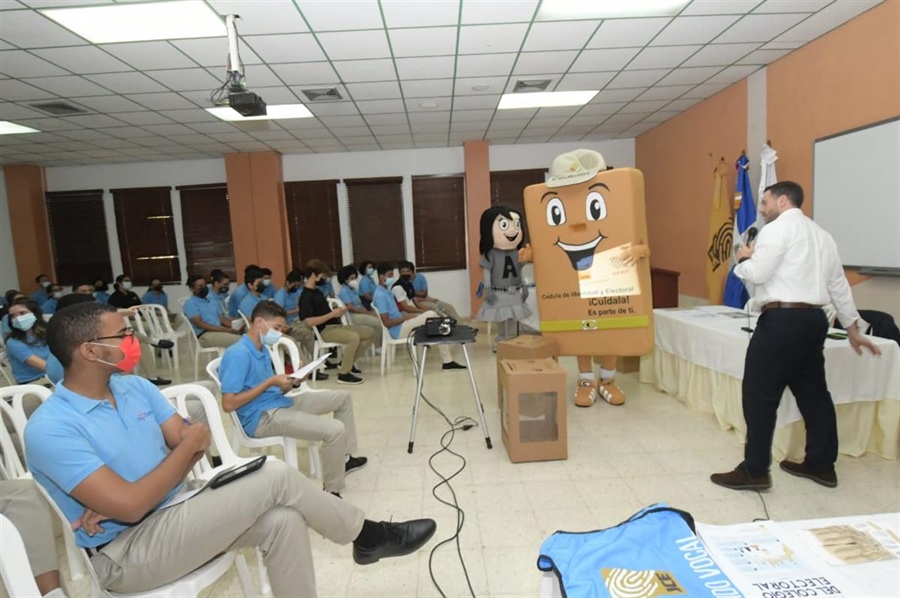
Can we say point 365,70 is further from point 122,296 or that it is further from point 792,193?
point 122,296

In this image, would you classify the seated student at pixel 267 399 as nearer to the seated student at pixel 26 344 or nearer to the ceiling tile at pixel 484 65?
the seated student at pixel 26 344

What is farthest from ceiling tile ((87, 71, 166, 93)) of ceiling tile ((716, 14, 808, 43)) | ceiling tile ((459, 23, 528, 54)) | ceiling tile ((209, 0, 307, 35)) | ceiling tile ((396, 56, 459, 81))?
ceiling tile ((716, 14, 808, 43))

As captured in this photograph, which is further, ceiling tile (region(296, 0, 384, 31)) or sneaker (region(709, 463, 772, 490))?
ceiling tile (region(296, 0, 384, 31))

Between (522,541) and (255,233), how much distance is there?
7.14m

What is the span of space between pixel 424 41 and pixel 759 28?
274 cm

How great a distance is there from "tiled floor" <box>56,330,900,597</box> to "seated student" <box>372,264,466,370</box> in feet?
4.72

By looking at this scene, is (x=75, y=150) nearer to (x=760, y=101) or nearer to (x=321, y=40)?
(x=321, y=40)

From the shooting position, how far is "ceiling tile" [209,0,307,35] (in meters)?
3.11

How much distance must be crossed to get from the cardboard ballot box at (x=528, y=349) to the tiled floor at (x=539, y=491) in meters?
0.51

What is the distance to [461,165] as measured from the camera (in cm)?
821

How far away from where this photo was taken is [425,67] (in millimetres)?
4398

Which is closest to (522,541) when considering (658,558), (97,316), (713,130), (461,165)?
(658,558)

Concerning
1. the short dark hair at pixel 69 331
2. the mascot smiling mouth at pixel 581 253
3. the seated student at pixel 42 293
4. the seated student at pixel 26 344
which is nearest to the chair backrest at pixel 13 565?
the short dark hair at pixel 69 331

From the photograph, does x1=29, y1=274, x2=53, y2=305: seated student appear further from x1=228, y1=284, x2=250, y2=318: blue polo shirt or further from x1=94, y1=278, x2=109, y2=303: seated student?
x1=228, y1=284, x2=250, y2=318: blue polo shirt
